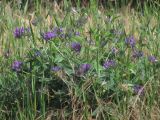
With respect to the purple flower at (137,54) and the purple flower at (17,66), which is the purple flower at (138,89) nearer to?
the purple flower at (137,54)

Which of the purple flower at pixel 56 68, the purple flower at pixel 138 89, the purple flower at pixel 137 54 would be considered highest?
the purple flower at pixel 137 54

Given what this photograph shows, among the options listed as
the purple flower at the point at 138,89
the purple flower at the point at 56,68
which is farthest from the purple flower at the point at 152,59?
the purple flower at the point at 56,68

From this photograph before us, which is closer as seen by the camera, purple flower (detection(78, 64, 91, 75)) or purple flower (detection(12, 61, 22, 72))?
purple flower (detection(78, 64, 91, 75))

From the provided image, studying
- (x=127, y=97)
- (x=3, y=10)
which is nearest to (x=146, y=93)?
(x=127, y=97)

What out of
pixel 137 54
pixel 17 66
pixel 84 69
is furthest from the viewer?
pixel 137 54

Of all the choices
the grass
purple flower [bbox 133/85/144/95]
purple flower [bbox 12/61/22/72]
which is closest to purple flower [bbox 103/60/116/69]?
the grass

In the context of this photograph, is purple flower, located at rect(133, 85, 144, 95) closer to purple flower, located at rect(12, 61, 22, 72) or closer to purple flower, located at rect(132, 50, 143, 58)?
purple flower, located at rect(132, 50, 143, 58)

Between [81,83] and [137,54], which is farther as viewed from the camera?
[137,54]

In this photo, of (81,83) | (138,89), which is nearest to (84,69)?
(81,83)

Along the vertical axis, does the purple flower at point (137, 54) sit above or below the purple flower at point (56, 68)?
above

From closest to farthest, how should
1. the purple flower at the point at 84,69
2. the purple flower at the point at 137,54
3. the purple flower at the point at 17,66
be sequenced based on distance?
the purple flower at the point at 84,69, the purple flower at the point at 17,66, the purple flower at the point at 137,54

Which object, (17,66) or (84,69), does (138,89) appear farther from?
(17,66)

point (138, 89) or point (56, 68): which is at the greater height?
point (56, 68)

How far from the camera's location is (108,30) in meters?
2.68
